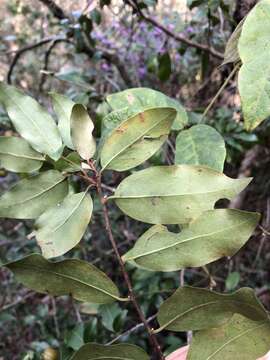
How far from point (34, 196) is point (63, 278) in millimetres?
96

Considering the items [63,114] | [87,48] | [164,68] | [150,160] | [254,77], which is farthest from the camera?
[87,48]

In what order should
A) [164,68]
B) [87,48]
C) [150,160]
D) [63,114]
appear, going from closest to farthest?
1. [63,114]
2. [150,160]
3. [164,68]
4. [87,48]

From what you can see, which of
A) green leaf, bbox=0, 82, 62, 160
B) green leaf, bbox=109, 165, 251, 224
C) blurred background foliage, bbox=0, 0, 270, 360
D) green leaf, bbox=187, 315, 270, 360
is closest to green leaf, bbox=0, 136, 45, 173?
green leaf, bbox=0, 82, 62, 160

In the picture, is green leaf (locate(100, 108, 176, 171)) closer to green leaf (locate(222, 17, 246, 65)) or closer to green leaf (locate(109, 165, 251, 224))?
green leaf (locate(109, 165, 251, 224))

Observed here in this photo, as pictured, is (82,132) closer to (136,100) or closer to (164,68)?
(136,100)

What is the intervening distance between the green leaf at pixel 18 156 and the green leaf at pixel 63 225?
0.06 m

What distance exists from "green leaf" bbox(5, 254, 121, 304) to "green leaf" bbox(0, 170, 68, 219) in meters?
0.06

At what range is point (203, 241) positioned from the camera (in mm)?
451

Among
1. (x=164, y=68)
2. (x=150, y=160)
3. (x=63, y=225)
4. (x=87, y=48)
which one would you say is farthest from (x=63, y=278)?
(x=87, y=48)

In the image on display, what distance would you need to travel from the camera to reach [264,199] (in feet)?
6.23

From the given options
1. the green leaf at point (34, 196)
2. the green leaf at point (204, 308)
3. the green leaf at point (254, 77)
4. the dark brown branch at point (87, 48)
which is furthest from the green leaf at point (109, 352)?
the dark brown branch at point (87, 48)

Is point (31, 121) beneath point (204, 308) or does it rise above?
above

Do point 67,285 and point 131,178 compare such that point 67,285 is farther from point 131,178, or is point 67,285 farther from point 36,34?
point 36,34

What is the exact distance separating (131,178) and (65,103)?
14 centimetres
